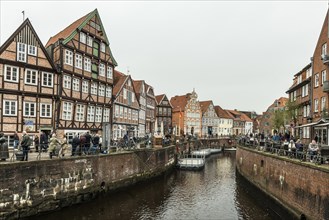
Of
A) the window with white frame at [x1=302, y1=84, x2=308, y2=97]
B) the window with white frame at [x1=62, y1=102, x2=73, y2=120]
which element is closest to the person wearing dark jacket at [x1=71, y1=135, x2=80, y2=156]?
the window with white frame at [x1=62, y1=102, x2=73, y2=120]

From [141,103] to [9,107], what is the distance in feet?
94.0

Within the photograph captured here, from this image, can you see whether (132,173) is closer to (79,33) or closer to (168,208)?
(168,208)

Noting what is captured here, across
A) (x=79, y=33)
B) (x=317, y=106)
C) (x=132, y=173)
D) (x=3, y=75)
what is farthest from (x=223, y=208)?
(x=79, y=33)

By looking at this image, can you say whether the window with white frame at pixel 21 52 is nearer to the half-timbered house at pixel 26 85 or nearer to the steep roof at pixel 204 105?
the half-timbered house at pixel 26 85

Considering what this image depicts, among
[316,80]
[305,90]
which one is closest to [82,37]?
[316,80]

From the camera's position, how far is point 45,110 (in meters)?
27.6

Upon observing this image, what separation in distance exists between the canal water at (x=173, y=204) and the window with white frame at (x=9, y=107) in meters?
10.7

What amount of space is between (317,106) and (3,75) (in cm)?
2900

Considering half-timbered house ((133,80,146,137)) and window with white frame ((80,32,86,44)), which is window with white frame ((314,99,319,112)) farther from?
half-timbered house ((133,80,146,137))

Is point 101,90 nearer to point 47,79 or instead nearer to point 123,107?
point 123,107

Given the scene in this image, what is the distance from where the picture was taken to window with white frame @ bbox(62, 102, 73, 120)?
97.1ft

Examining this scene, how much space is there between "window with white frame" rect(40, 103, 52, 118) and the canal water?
10.4m

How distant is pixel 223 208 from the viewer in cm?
2088

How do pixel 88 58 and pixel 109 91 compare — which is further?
pixel 109 91
